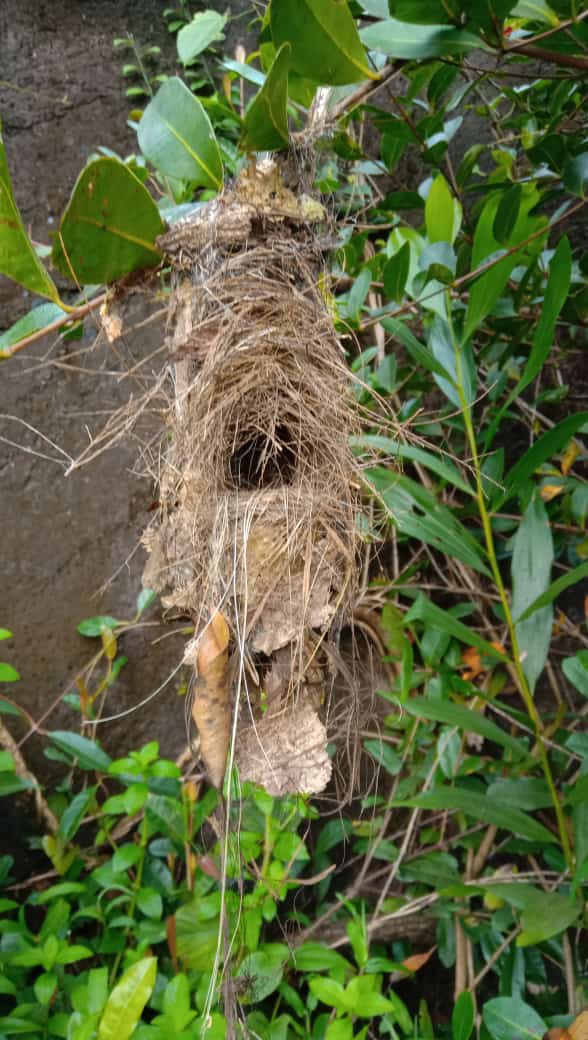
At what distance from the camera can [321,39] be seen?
1.39ft

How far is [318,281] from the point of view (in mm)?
564

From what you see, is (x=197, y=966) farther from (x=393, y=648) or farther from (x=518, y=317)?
(x=518, y=317)

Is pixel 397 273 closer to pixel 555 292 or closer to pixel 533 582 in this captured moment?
pixel 555 292

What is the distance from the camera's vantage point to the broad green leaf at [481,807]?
2.21 feet

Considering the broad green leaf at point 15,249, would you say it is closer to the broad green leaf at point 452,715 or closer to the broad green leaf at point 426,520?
the broad green leaf at point 426,520

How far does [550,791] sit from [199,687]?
448mm

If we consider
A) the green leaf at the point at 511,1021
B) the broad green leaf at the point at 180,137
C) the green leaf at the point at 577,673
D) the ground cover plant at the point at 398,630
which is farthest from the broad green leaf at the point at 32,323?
the green leaf at the point at 511,1021

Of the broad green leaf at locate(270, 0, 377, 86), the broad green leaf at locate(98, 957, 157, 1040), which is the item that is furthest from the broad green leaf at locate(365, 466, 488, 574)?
the broad green leaf at locate(98, 957, 157, 1040)

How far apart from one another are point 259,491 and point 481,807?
40cm

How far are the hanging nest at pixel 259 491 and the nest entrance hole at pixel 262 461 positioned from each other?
1 centimetres

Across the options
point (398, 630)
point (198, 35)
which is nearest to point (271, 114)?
point (198, 35)

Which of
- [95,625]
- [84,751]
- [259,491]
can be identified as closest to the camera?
[259,491]

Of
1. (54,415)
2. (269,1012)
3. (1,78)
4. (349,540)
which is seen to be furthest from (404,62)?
(1,78)

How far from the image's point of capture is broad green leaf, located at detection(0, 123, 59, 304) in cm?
44
